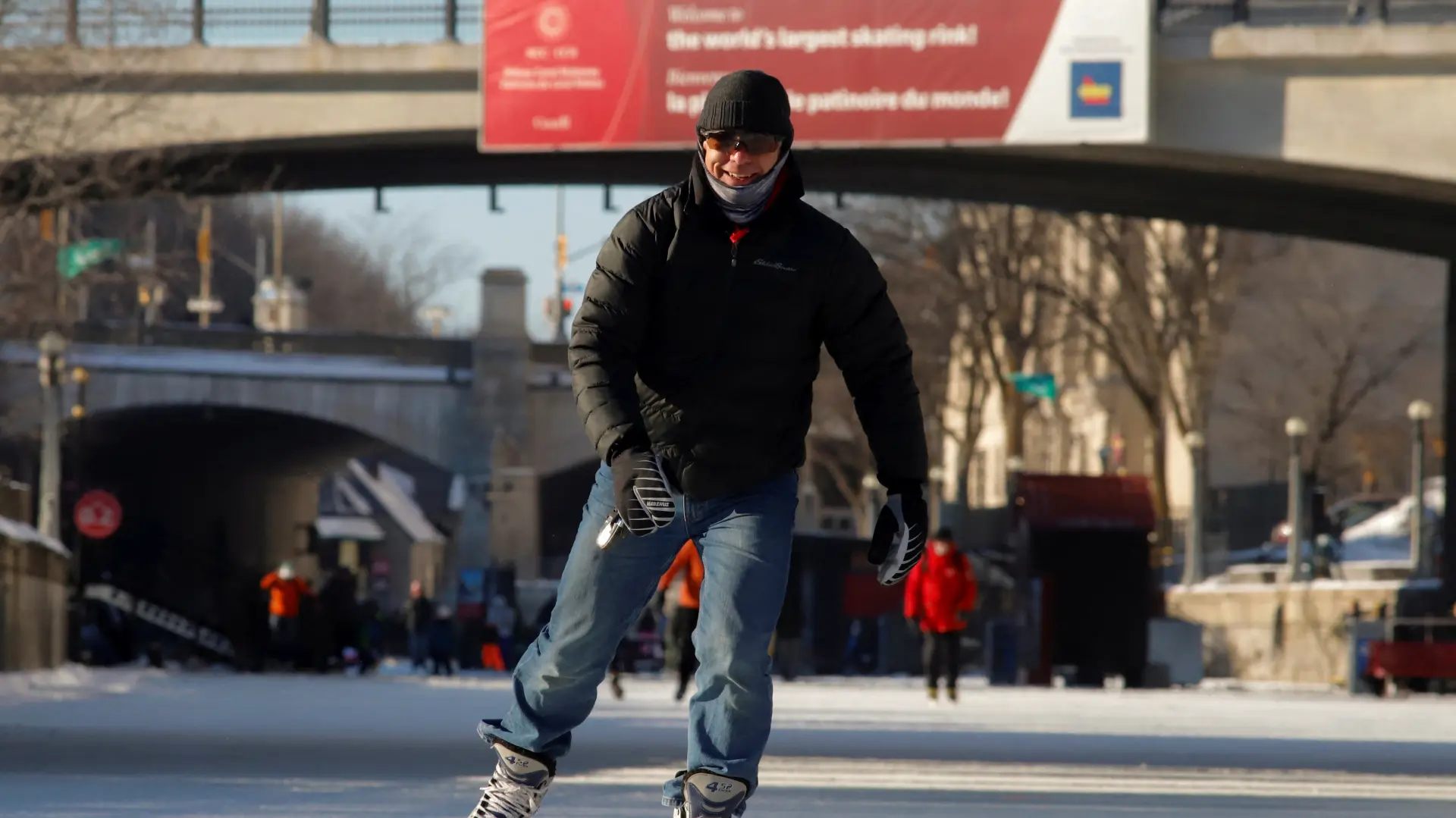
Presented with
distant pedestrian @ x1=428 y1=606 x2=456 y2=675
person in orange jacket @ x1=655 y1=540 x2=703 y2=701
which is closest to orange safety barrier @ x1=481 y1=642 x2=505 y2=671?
distant pedestrian @ x1=428 y1=606 x2=456 y2=675

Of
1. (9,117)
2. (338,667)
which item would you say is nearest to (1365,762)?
(9,117)

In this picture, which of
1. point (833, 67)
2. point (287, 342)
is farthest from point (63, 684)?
point (287, 342)

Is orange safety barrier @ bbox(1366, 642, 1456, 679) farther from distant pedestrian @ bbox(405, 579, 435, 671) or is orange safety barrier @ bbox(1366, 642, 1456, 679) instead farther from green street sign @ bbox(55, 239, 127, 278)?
distant pedestrian @ bbox(405, 579, 435, 671)

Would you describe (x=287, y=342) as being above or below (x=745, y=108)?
above

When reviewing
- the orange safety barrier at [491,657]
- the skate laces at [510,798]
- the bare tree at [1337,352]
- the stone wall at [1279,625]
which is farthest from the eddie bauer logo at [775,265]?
the bare tree at [1337,352]

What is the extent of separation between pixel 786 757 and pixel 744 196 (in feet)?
25.7

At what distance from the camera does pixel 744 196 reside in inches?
251

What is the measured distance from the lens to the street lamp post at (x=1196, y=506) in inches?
1647

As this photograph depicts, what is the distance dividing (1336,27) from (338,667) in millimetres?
19537

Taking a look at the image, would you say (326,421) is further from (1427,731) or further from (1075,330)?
(1427,731)

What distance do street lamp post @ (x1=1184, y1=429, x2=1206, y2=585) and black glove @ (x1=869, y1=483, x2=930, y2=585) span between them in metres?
35.4

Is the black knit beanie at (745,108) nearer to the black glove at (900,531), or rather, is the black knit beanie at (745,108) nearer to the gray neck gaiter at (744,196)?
the gray neck gaiter at (744,196)

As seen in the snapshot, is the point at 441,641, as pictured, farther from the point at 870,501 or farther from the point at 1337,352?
the point at 1337,352

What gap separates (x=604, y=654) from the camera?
254 inches
